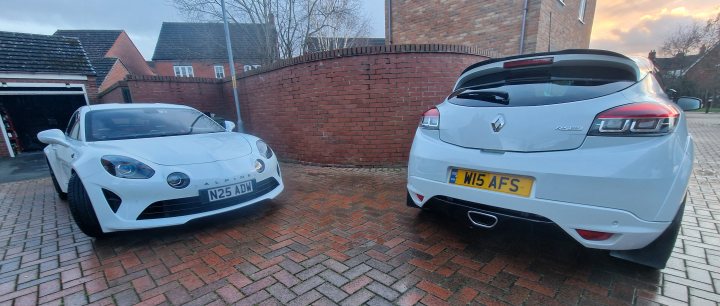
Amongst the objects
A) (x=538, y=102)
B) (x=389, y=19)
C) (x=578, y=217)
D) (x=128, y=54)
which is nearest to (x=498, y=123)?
(x=538, y=102)

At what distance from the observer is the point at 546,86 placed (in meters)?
1.78

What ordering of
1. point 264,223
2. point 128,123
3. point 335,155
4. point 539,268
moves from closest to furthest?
1. point 539,268
2. point 264,223
3. point 128,123
4. point 335,155

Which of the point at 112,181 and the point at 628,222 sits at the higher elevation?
the point at 112,181

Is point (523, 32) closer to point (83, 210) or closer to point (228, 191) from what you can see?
point (228, 191)

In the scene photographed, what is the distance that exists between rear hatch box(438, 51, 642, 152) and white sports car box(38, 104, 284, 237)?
1.84m

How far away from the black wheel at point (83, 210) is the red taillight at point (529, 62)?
3.32m

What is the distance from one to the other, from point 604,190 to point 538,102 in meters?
0.58

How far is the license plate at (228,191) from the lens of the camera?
7.91ft

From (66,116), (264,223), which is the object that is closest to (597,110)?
(264,223)

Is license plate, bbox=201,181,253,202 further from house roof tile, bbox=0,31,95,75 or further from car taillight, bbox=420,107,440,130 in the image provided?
house roof tile, bbox=0,31,95,75

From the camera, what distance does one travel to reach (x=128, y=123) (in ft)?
10.3

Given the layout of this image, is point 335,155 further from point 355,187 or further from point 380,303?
point 380,303

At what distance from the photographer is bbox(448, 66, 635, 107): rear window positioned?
5.32 ft

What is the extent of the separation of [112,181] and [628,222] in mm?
3328
